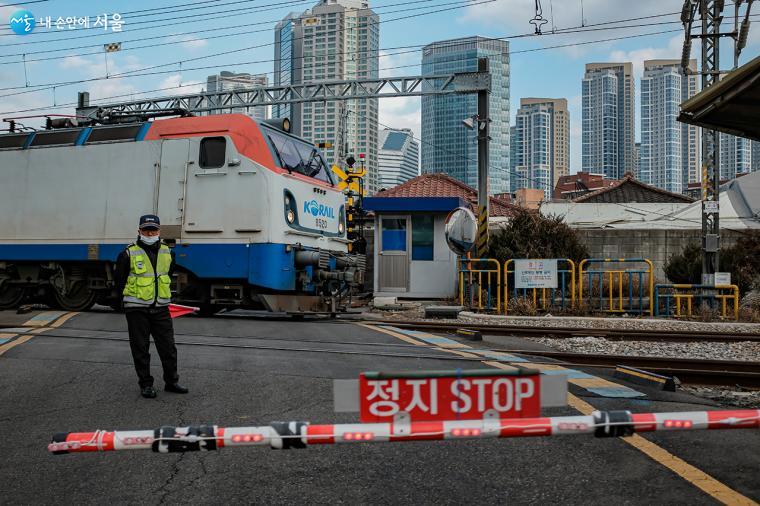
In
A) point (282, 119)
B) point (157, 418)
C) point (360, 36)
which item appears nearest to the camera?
point (157, 418)

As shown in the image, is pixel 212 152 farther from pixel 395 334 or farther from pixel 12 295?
pixel 12 295

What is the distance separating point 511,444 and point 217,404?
2.36 metres

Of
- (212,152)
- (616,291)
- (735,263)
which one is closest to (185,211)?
(212,152)

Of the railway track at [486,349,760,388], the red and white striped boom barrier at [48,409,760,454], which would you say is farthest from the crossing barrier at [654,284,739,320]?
the red and white striped boom barrier at [48,409,760,454]

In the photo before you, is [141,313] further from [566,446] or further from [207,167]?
[207,167]

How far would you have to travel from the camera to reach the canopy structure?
450 centimetres

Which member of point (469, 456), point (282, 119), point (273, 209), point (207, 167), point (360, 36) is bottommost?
point (469, 456)

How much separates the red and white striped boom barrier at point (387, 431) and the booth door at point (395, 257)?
16.8 m

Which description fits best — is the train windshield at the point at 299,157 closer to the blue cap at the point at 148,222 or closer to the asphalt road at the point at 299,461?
the blue cap at the point at 148,222

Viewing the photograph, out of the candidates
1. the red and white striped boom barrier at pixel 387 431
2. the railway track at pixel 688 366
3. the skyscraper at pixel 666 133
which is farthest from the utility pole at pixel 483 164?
the skyscraper at pixel 666 133

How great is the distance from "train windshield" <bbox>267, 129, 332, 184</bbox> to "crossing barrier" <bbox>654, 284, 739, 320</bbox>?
7.49 metres

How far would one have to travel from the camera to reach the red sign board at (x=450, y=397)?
8.29 ft

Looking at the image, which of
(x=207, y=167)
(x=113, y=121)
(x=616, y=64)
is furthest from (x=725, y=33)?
(x=616, y=64)

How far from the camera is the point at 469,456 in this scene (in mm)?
4105
